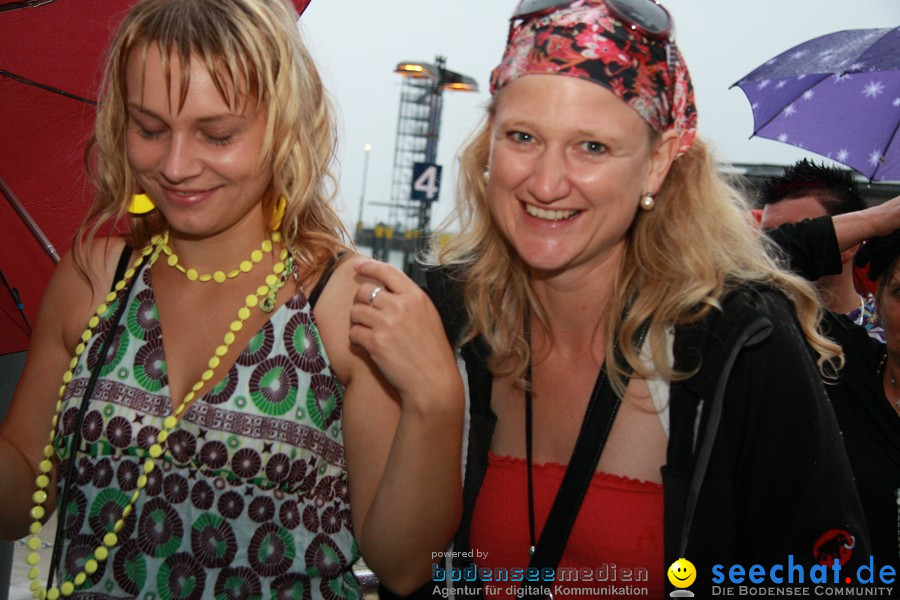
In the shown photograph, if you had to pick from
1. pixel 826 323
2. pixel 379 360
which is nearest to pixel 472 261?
pixel 379 360

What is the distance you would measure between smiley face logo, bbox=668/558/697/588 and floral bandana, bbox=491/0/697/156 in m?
0.94

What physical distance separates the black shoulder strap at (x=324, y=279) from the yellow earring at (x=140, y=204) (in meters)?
0.43

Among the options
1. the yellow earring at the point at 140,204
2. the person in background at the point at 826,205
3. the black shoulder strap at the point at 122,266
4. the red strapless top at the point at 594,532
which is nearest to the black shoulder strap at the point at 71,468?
the black shoulder strap at the point at 122,266

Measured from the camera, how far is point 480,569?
2047 millimetres

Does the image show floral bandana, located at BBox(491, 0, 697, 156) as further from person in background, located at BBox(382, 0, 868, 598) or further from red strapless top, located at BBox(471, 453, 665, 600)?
red strapless top, located at BBox(471, 453, 665, 600)

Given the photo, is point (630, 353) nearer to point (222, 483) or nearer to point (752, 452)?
point (752, 452)

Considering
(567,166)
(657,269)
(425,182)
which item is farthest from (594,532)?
(425,182)

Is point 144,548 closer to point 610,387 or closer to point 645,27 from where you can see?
point 610,387

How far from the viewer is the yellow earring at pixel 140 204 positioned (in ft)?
6.58

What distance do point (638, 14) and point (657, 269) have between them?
584 mm

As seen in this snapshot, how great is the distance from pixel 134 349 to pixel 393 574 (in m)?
0.75

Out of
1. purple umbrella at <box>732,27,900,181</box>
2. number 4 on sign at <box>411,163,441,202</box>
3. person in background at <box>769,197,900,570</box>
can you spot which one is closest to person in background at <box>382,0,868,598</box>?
person in background at <box>769,197,900,570</box>

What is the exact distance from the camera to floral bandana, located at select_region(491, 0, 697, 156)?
6.18 feet

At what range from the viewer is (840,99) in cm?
391
